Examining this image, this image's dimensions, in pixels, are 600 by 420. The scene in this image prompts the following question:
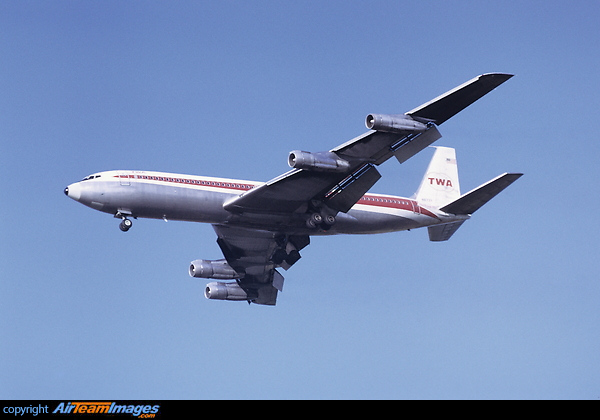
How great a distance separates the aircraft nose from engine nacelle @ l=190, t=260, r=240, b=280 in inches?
516

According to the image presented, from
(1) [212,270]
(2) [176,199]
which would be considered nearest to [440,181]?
(1) [212,270]

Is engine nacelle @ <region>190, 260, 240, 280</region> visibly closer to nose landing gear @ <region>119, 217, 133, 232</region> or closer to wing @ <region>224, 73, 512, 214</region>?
wing @ <region>224, 73, 512, 214</region>

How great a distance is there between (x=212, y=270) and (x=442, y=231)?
1746cm

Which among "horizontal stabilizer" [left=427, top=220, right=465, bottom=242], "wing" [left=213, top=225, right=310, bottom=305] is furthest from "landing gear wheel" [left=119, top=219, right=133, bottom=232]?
"horizontal stabilizer" [left=427, top=220, right=465, bottom=242]

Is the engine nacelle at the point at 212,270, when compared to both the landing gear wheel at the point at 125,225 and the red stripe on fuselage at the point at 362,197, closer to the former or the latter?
the red stripe on fuselage at the point at 362,197

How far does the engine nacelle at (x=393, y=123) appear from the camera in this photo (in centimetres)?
4778

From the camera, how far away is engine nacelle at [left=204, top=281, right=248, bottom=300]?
2530 inches

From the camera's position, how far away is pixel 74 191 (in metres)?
51.9

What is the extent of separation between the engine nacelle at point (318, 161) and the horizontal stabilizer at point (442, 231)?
1289 centimetres
